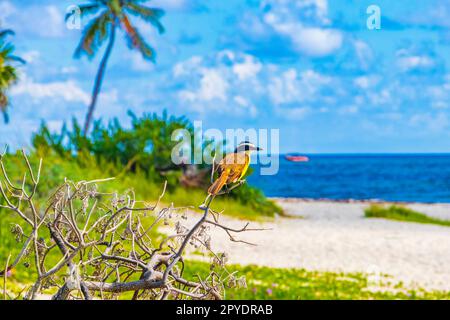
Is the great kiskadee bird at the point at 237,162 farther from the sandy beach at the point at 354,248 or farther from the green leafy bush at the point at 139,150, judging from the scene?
the green leafy bush at the point at 139,150

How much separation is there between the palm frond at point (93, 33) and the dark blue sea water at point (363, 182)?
8.63m

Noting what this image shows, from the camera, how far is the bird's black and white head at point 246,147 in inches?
66.9

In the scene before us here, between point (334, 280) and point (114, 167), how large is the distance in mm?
9054

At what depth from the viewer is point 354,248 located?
12.1m

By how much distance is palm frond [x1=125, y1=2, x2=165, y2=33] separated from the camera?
2848 cm

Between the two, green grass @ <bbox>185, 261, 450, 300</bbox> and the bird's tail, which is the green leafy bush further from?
the bird's tail

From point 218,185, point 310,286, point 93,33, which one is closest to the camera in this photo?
point 218,185

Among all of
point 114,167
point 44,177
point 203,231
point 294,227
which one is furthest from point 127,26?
point 203,231

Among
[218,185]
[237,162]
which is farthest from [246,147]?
[218,185]

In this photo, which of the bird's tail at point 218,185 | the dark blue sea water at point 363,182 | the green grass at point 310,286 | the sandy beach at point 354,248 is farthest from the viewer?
the dark blue sea water at point 363,182

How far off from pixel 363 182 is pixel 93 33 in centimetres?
2853

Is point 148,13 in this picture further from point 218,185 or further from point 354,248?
point 218,185

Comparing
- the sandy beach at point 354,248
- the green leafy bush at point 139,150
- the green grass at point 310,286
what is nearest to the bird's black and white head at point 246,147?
the green grass at point 310,286
